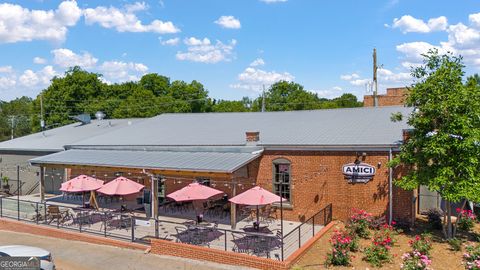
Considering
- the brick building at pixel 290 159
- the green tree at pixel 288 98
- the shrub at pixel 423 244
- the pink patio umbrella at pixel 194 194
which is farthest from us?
the green tree at pixel 288 98

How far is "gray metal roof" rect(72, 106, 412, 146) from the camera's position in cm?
1808

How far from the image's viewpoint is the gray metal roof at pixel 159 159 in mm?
18172

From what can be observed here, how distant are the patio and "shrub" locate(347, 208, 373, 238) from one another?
156 cm

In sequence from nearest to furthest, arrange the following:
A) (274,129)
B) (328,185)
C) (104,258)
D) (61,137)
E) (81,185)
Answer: (104,258), (328,185), (81,185), (274,129), (61,137)

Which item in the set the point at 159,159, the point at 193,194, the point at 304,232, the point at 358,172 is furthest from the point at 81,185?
the point at 358,172

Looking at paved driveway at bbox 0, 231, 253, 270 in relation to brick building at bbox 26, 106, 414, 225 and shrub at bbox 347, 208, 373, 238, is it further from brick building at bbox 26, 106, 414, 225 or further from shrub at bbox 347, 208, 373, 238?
shrub at bbox 347, 208, 373, 238

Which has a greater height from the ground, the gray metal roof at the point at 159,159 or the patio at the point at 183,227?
the gray metal roof at the point at 159,159

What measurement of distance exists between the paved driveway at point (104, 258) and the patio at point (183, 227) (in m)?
0.79

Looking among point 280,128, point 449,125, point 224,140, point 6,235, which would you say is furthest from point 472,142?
point 6,235

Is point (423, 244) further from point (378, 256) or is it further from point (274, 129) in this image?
point (274, 129)

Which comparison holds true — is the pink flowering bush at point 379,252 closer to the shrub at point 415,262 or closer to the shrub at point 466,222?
the shrub at point 415,262

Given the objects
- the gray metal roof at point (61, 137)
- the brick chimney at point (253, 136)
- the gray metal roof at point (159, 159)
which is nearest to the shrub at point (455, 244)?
the gray metal roof at point (159, 159)

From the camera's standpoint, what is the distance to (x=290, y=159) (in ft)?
61.1

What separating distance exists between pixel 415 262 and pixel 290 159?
8091 mm
